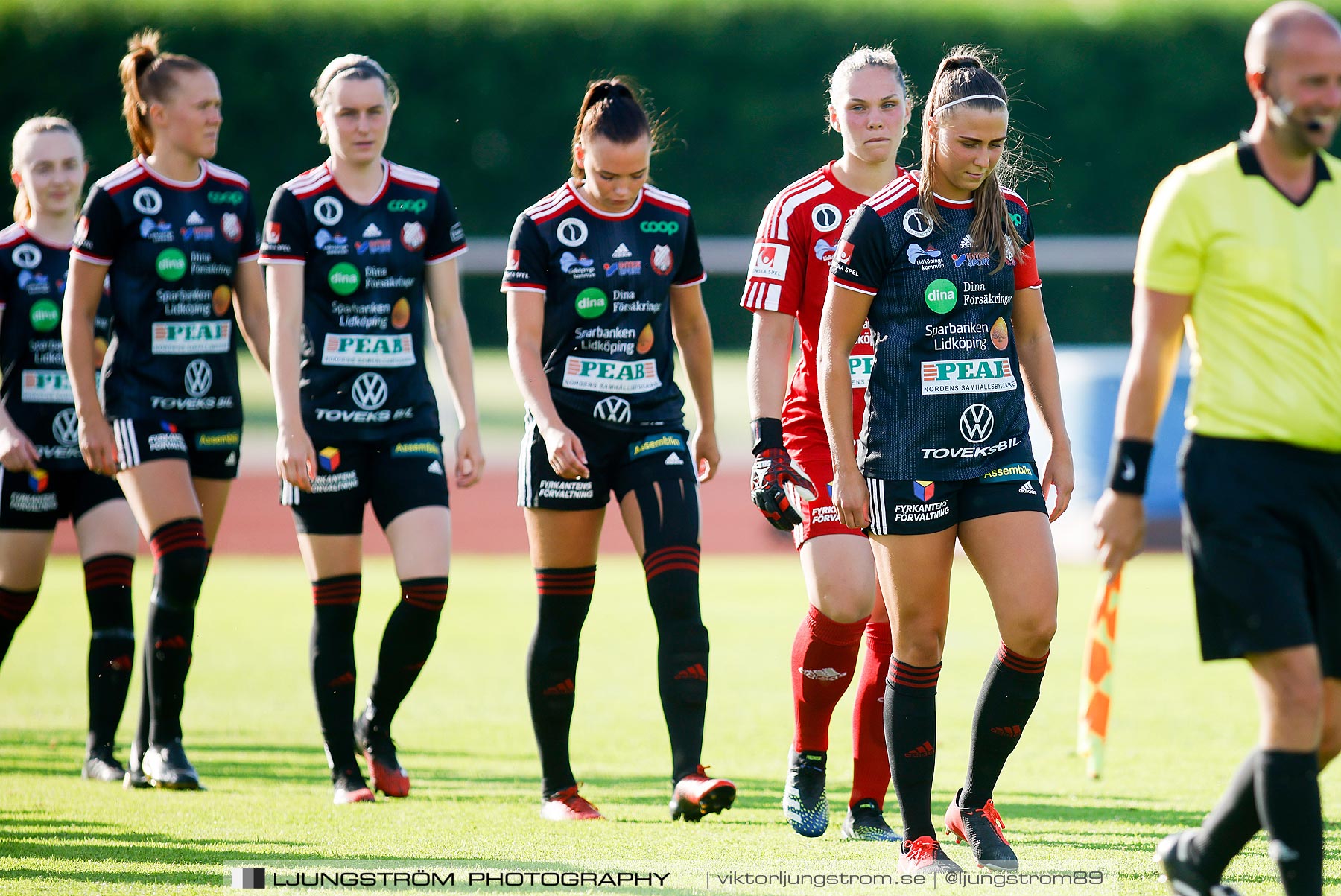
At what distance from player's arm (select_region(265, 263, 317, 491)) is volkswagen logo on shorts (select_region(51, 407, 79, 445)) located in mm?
1338

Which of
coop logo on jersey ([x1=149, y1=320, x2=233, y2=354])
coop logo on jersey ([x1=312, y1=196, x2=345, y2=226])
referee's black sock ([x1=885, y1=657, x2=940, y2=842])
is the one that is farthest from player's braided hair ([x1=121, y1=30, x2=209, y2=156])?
referee's black sock ([x1=885, y1=657, x2=940, y2=842])

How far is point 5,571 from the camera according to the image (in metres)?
6.38

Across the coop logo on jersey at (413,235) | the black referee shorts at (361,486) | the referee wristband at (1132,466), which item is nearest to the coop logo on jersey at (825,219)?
the coop logo on jersey at (413,235)

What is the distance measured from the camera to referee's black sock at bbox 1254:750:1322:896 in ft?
11.3

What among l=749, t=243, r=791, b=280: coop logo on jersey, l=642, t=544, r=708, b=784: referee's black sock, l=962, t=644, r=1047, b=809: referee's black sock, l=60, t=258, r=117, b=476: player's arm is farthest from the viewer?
l=60, t=258, r=117, b=476: player's arm

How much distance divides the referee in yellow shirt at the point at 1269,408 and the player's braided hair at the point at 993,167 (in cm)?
92

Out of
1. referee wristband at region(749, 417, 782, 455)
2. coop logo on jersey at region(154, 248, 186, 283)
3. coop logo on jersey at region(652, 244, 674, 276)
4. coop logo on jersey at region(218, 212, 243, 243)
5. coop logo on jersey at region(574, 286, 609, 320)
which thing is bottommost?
referee wristband at region(749, 417, 782, 455)

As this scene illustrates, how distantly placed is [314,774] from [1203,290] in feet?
13.5

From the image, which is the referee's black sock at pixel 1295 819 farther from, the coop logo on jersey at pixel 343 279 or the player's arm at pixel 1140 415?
the coop logo on jersey at pixel 343 279

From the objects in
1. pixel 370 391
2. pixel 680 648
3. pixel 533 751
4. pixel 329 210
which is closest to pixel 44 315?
pixel 329 210

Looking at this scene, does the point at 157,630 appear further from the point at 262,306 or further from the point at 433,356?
the point at 433,356

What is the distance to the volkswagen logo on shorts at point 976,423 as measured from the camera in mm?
4445

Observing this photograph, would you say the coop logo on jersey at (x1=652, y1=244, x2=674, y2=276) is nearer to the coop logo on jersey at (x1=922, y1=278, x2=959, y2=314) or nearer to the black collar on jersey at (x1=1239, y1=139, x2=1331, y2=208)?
the coop logo on jersey at (x1=922, y1=278, x2=959, y2=314)

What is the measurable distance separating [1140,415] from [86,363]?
3785mm
